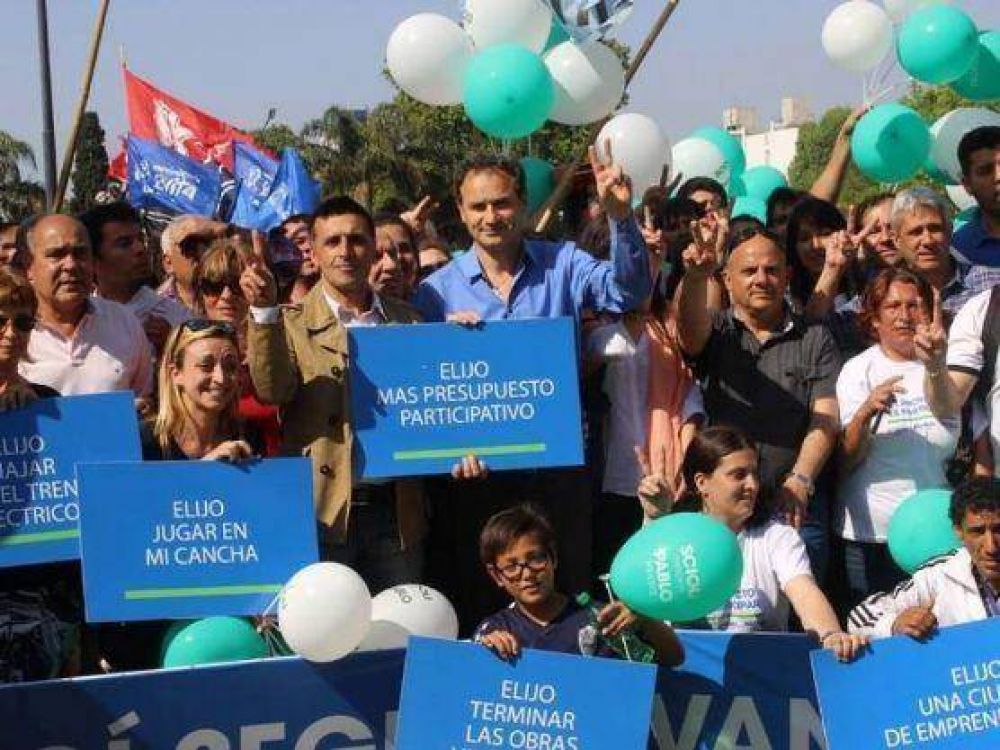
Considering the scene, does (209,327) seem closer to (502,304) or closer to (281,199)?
(502,304)

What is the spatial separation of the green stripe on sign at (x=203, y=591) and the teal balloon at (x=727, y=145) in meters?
5.30

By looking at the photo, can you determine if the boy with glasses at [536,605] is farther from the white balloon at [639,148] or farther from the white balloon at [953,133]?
the white balloon at [953,133]

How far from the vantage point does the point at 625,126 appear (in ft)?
25.6

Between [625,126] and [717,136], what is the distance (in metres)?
2.21

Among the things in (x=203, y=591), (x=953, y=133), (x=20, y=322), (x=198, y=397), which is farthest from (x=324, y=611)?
(x=953, y=133)

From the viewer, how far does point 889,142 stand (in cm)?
814

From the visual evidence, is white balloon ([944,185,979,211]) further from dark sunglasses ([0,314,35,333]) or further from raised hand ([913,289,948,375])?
dark sunglasses ([0,314,35,333])

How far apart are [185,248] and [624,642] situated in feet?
9.94

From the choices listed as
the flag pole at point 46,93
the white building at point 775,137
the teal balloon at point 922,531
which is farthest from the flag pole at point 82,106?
the white building at point 775,137

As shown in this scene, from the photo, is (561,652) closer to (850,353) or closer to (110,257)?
(850,353)

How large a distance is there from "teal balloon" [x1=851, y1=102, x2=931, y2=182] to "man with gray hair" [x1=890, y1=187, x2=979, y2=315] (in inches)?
55.0

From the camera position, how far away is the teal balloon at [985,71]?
8.47 meters

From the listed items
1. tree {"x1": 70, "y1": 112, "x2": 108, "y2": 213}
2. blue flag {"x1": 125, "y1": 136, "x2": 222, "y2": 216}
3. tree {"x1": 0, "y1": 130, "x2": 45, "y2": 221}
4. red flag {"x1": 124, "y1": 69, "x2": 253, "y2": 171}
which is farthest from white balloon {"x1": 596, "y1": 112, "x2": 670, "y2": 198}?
tree {"x1": 70, "y1": 112, "x2": 108, "y2": 213}

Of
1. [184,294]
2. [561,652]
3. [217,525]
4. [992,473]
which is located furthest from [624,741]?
[184,294]
